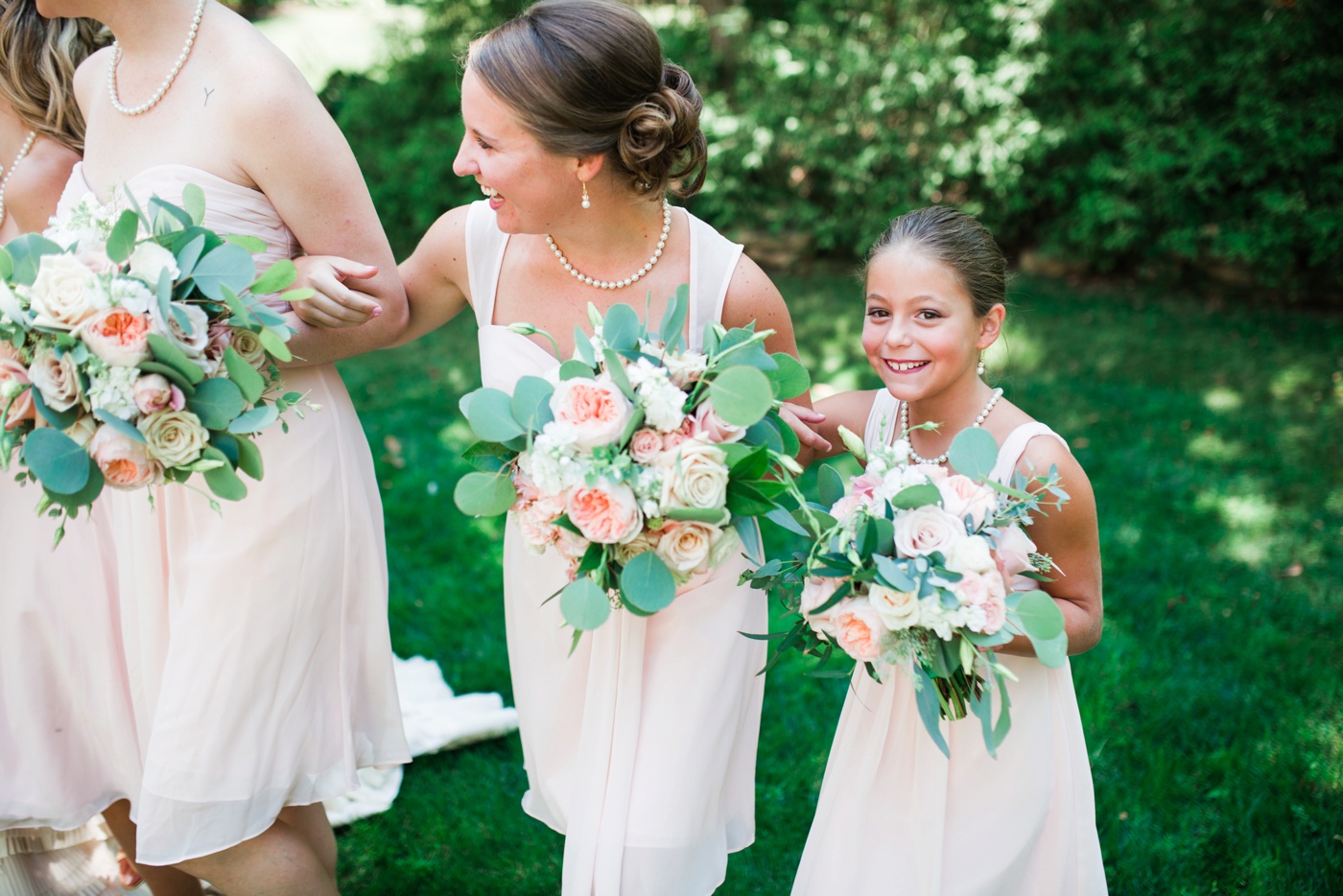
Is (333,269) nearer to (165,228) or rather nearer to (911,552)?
(165,228)

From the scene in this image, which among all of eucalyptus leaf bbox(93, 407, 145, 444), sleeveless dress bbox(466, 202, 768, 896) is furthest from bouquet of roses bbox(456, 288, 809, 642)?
eucalyptus leaf bbox(93, 407, 145, 444)

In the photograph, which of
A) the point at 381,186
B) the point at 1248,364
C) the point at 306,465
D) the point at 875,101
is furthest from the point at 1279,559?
the point at 381,186

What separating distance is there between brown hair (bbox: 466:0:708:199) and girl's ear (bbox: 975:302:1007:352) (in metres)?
0.83

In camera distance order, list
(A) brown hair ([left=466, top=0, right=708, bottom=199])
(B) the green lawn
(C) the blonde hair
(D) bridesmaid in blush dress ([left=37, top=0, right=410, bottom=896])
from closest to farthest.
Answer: (A) brown hair ([left=466, top=0, right=708, bottom=199]) < (D) bridesmaid in blush dress ([left=37, top=0, right=410, bottom=896]) < (C) the blonde hair < (B) the green lawn

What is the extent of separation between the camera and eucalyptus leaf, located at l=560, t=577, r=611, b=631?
1.83 meters

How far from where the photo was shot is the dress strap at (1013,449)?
233 centimetres

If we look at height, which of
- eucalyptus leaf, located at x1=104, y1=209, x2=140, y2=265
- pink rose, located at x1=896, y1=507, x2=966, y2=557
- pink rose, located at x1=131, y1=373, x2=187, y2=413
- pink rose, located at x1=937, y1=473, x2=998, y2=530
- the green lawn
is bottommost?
the green lawn

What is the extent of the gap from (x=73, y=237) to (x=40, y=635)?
1.35m

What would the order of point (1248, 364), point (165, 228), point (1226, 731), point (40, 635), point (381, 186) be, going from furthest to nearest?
point (381, 186), point (1248, 364), point (1226, 731), point (40, 635), point (165, 228)

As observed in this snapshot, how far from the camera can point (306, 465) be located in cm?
261

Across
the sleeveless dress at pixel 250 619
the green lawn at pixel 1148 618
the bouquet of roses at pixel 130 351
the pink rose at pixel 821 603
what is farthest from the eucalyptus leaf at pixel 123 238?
the green lawn at pixel 1148 618

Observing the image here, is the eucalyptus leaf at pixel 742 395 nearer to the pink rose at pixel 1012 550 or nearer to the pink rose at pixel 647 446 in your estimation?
the pink rose at pixel 647 446

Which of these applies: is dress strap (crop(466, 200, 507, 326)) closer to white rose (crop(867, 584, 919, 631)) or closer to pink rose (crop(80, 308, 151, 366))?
pink rose (crop(80, 308, 151, 366))

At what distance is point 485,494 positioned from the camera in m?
1.99
